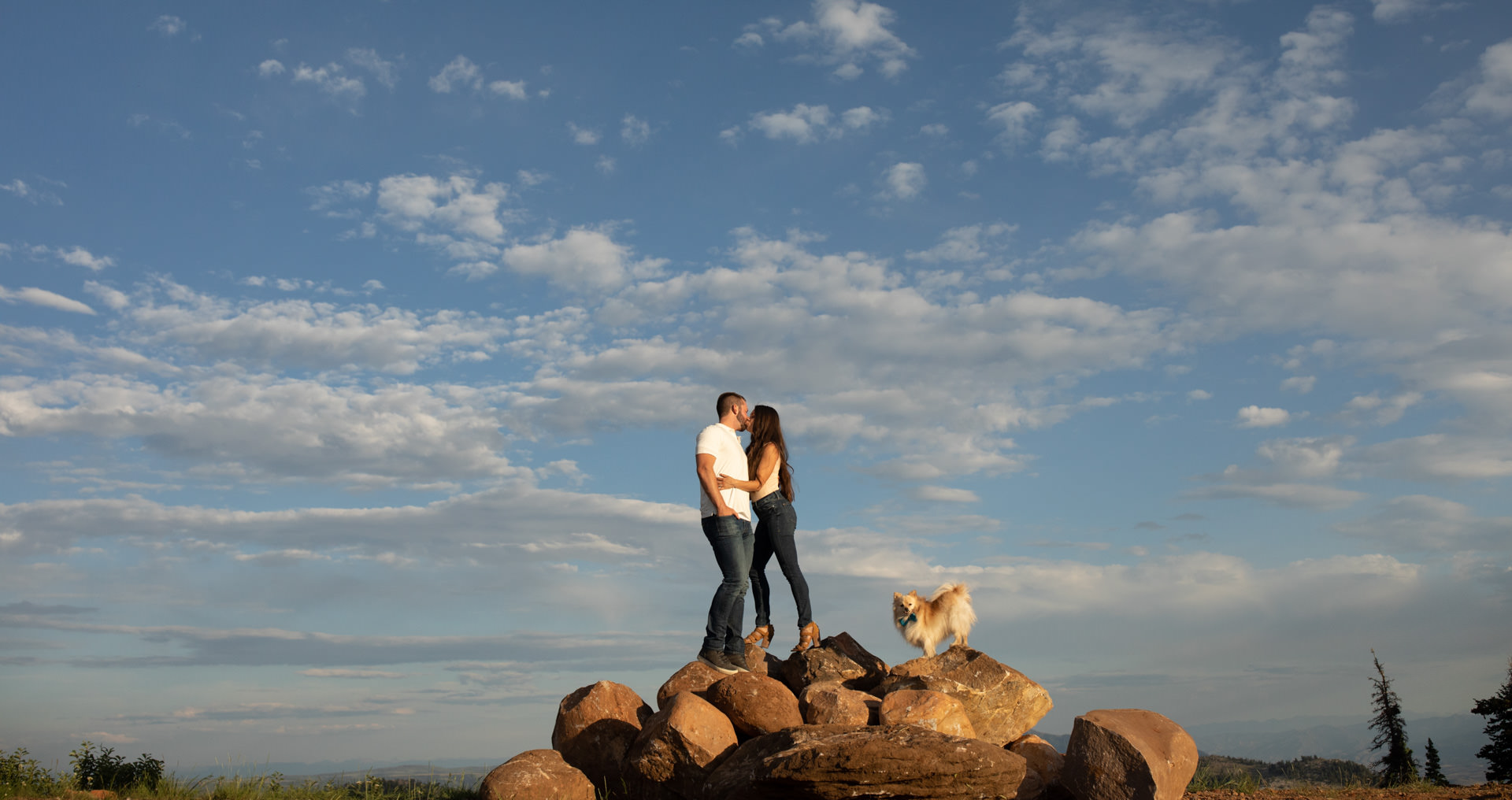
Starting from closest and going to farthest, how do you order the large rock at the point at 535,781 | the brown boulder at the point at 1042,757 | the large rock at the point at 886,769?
the large rock at the point at 886,769 < the large rock at the point at 535,781 < the brown boulder at the point at 1042,757

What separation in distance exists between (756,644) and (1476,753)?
66.7ft

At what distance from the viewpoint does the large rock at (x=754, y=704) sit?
11117 mm

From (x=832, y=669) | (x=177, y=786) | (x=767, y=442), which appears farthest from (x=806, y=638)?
(x=177, y=786)

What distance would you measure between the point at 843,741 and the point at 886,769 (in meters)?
0.48

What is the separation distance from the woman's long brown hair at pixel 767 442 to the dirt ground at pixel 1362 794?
22.6 ft

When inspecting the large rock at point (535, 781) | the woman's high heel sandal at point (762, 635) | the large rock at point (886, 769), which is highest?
the woman's high heel sandal at point (762, 635)

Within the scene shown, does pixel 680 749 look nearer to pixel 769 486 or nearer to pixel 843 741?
pixel 843 741

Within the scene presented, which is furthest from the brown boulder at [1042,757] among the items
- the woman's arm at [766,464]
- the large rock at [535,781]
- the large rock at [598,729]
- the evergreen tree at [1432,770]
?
the evergreen tree at [1432,770]

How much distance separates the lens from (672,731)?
410 inches

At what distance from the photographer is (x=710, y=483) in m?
11.4

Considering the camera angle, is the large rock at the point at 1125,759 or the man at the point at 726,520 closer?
the large rock at the point at 1125,759

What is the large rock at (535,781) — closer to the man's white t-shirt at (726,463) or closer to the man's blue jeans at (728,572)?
the man's blue jeans at (728,572)

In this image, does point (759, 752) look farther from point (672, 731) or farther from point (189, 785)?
point (189, 785)

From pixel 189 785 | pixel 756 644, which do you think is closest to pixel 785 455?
pixel 756 644
